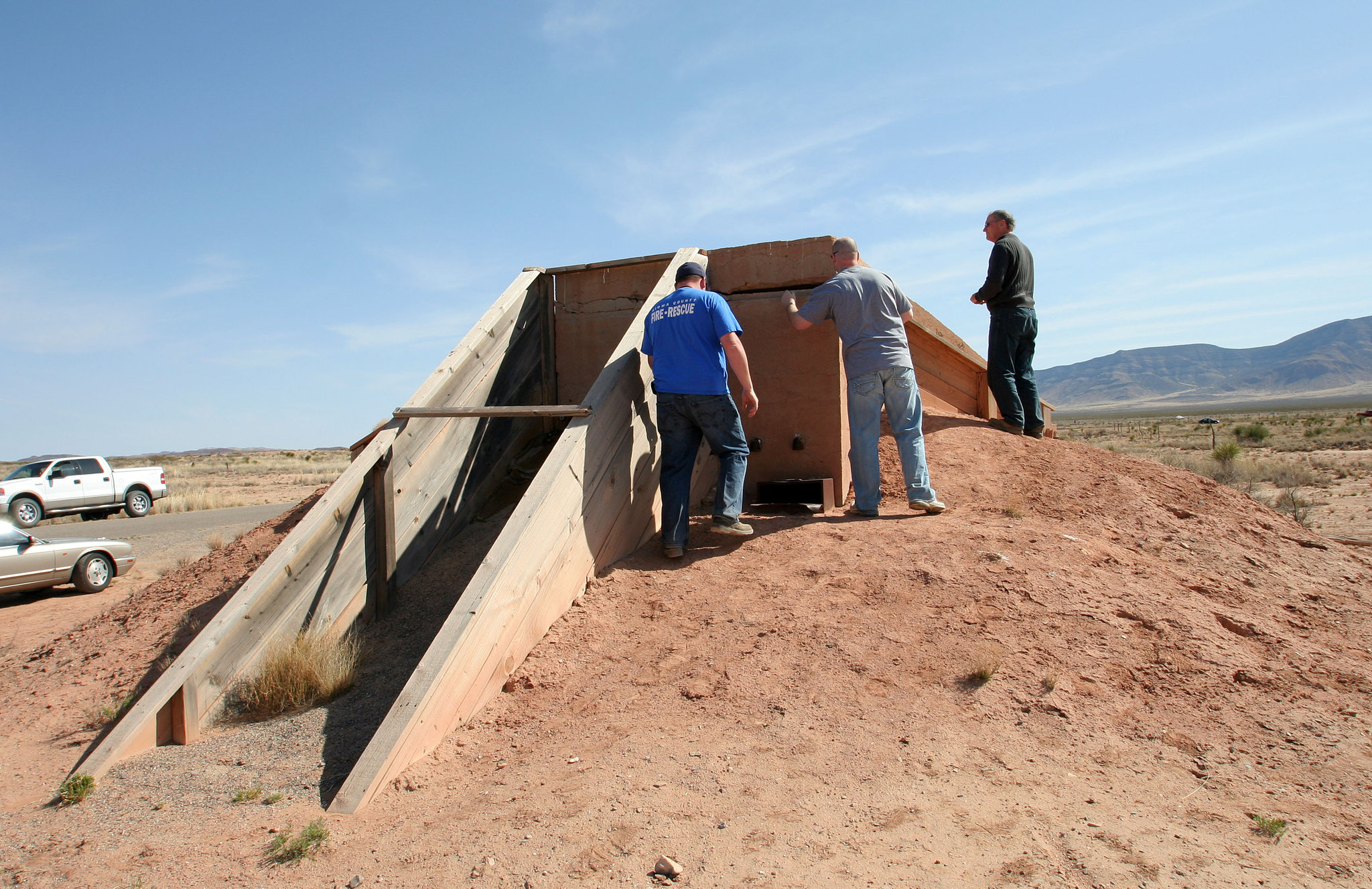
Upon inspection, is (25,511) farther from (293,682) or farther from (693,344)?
(693,344)

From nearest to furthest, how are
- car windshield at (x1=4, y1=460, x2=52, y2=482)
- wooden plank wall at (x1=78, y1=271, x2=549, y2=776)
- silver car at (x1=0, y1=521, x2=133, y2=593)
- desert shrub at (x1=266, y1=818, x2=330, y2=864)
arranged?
1. desert shrub at (x1=266, y1=818, x2=330, y2=864)
2. wooden plank wall at (x1=78, y1=271, x2=549, y2=776)
3. silver car at (x1=0, y1=521, x2=133, y2=593)
4. car windshield at (x1=4, y1=460, x2=52, y2=482)

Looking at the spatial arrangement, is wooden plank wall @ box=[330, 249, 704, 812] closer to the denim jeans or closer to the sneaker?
the sneaker

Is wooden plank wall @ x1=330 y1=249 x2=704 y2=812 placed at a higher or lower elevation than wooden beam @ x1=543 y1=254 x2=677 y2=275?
lower

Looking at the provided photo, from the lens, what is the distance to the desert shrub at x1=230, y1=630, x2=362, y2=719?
445cm

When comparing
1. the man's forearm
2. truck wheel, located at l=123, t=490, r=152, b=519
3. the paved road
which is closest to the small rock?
the man's forearm

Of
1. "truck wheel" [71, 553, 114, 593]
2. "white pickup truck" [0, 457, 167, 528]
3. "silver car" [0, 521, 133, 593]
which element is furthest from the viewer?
"white pickup truck" [0, 457, 167, 528]

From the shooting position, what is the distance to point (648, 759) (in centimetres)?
337

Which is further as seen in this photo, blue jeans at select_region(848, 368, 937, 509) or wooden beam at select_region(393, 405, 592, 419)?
blue jeans at select_region(848, 368, 937, 509)

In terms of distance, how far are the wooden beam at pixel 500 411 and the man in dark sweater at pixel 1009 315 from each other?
12.4 ft

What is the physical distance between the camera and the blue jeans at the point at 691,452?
17.1 ft

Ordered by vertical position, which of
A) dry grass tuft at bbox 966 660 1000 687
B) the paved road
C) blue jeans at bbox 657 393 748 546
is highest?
blue jeans at bbox 657 393 748 546

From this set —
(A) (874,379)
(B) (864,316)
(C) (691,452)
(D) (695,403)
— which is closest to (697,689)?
(C) (691,452)

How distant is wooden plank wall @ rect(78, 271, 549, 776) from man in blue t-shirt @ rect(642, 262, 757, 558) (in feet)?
5.91

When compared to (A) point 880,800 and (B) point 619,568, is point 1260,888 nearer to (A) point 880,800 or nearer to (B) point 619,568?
(A) point 880,800
